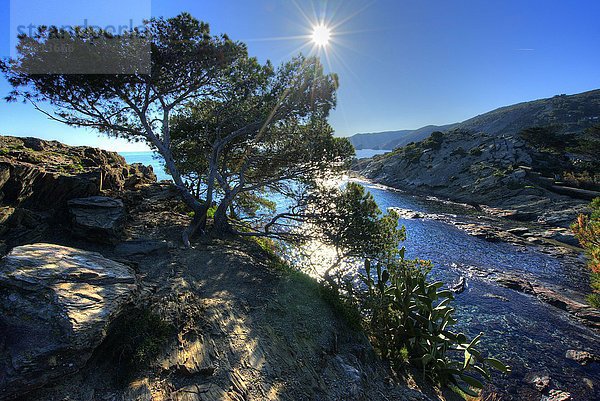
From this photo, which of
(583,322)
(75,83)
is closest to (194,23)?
(75,83)

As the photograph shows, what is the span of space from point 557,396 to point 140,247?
2092 cm

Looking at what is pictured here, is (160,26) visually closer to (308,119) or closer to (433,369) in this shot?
(308,119)

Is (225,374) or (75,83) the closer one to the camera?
(225,374)

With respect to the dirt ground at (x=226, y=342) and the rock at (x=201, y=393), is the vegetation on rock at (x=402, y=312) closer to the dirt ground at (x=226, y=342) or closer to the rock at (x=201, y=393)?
the dirt ground at (x=226, y=342)

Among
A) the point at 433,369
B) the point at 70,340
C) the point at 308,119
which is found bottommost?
the point at 433,369

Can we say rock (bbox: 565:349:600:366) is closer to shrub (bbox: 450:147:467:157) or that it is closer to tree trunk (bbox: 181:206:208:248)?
tree trunk (bbox: 181:206:208:248)

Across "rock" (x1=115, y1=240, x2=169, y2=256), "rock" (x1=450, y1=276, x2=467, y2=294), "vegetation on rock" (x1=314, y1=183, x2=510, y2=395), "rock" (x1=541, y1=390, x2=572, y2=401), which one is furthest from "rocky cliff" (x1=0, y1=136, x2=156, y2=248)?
"rock" (x1=450, y1=276, x2=467, y2=294)

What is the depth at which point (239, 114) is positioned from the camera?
1708 centimetres

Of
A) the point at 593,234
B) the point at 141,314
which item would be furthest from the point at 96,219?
the point at 593,234

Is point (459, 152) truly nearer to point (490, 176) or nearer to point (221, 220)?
point (490, 176)

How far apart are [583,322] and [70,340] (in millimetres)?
27247

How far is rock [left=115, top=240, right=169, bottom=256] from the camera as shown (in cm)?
1184

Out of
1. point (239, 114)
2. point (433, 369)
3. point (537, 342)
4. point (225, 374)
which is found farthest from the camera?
point (239, 114)

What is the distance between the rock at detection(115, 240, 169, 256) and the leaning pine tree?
212 cm
